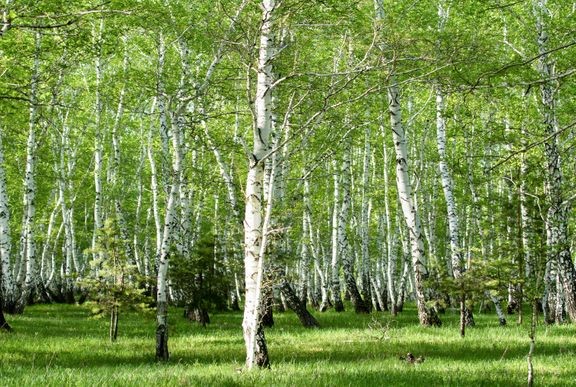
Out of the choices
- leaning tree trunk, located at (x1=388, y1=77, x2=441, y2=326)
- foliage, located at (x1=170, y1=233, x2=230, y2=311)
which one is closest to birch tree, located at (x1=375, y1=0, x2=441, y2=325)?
leaning tree trunk, located at (x1=388, y1=77, x2=441, y2=326)

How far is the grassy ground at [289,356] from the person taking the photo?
719 cm

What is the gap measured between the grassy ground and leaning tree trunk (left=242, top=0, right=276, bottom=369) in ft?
1.32

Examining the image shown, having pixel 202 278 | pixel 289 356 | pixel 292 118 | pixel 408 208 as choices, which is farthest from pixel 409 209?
pixel 289 356

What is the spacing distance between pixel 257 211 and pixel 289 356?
3.65 metres

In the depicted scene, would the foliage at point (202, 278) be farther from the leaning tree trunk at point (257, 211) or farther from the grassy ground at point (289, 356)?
the leaning tree trunk at point (257, 211)

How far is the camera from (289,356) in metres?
10.9

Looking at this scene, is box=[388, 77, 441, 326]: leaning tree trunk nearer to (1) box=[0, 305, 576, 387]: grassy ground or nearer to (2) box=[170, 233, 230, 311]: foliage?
(1) box=[0, 305, 576, 387]: grassy ground

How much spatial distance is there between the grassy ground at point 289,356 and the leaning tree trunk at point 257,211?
0.40m

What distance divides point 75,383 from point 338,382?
2.81 metres

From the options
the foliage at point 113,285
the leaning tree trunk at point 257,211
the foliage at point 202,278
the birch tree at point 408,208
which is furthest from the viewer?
the foliage at point 202,278

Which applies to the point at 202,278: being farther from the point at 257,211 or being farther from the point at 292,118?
the point at 257,211

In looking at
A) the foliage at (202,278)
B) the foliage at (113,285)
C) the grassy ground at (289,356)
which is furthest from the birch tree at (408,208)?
the foliage at (113,285)

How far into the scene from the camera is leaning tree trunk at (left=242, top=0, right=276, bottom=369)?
8.10 meters

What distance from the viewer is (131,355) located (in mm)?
11156
